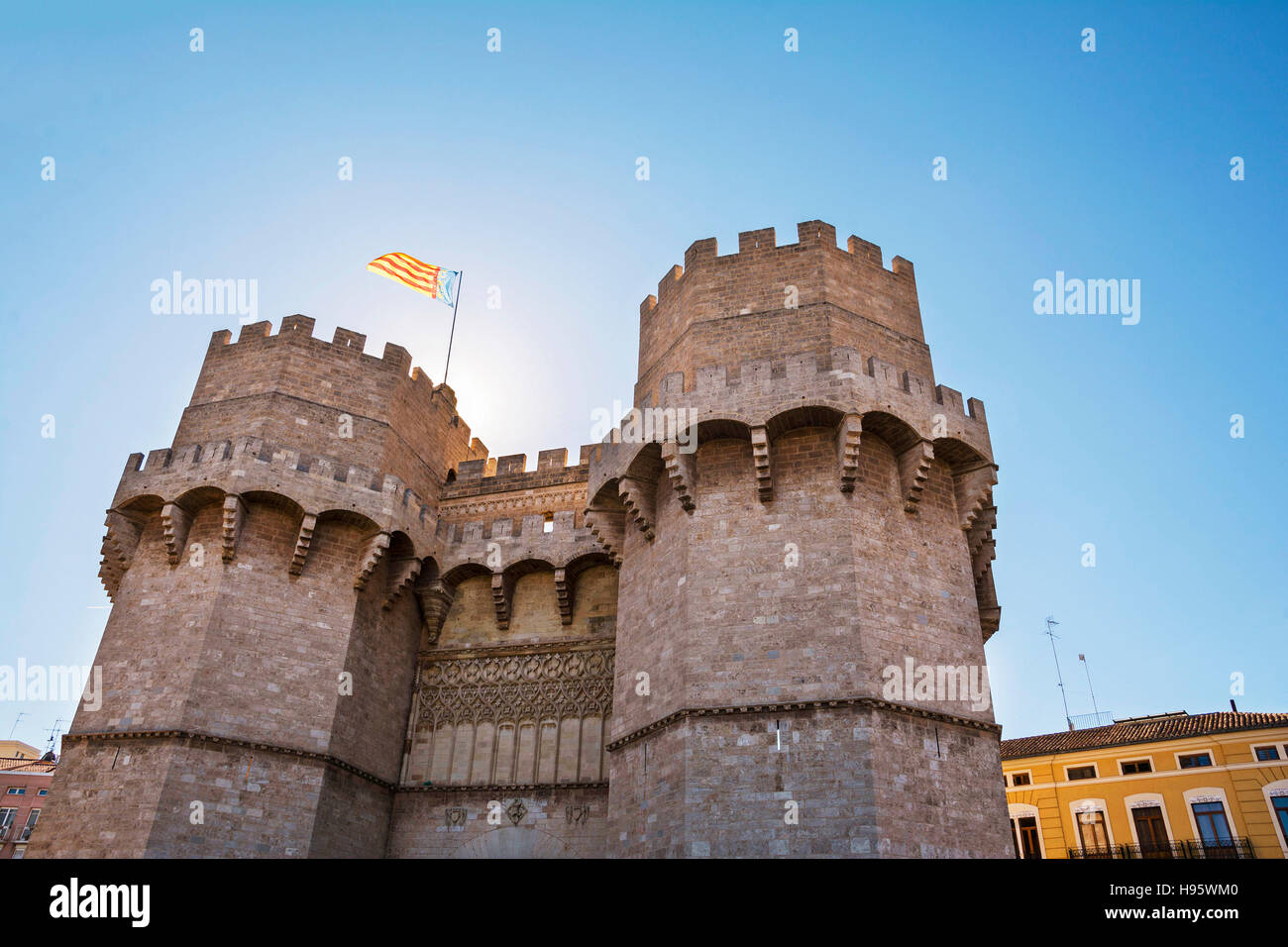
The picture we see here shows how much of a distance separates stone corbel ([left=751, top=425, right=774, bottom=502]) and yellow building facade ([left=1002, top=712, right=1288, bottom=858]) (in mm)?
11311

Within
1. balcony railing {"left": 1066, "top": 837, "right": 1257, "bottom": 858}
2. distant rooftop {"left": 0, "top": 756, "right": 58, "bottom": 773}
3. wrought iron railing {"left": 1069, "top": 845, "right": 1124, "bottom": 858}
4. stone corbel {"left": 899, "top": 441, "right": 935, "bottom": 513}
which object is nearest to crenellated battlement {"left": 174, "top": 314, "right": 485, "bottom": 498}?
stone corbel {"left": 899, "top": 441, "right": 935, "bottom": 513}

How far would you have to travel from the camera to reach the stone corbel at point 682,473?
583 inches

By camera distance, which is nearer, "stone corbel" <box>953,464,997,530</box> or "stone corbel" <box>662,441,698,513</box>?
"stone corbel" <box>662,441,698,513</box>

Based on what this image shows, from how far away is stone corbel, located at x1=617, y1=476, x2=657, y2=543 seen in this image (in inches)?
620

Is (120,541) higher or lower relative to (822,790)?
higher

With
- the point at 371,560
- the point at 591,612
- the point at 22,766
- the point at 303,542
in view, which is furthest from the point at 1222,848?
the point at 22,766

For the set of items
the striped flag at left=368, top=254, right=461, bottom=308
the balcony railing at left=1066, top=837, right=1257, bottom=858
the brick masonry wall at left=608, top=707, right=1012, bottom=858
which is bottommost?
the brick masonry wall at left=608, top=707, right=1012, bottom=858

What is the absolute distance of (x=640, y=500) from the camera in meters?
15.8

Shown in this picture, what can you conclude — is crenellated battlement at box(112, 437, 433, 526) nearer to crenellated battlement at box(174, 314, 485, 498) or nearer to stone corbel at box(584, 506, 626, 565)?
crenellated battlement at box(174, 314, 485, 498)

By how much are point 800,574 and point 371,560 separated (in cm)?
851

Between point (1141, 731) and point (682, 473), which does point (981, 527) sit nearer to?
point (682, 473)
